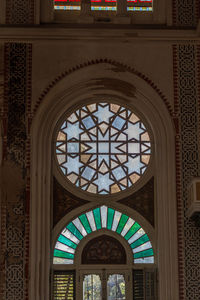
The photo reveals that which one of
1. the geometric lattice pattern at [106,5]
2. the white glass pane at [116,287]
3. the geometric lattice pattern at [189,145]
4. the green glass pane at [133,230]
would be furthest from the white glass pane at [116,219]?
the geometric lattice pattern at [106,5]

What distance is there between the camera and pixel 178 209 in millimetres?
16406

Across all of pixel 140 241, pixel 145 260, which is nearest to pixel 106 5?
pixel 140 241

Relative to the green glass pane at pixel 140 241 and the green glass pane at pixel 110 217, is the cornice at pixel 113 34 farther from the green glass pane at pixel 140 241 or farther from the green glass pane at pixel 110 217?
the green glass pane at pixel 140 241

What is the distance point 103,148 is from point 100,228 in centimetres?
194

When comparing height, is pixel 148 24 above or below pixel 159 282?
above

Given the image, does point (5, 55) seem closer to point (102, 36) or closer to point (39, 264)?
point (102, 36)

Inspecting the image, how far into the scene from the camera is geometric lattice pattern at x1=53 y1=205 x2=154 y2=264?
1664cm

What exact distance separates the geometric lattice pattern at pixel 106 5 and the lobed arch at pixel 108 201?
1780 millimetres

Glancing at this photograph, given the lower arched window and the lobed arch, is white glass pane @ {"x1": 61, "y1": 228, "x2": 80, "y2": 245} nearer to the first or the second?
the lower arched window

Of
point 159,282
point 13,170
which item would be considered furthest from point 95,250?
point 13,170

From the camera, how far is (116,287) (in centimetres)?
1648

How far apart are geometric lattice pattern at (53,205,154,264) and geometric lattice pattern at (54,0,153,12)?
515 centimetres

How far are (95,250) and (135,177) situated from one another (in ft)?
6.55

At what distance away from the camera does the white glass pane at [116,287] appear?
16.4 metres
